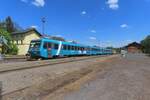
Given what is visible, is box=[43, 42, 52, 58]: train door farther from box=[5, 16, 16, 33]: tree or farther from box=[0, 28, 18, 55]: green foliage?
box=[5, 16, 16, 33]: tree

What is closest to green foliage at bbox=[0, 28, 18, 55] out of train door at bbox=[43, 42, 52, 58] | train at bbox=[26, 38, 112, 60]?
train at bbox=[26, 38, 112, 60]

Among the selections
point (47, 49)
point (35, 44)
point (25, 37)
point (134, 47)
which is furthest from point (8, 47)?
point (134, 47)

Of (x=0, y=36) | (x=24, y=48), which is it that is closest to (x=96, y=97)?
(x=0, y=36)

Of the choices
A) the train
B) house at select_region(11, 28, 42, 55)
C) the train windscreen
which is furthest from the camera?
house at select_region(11, 28, 42, 55)

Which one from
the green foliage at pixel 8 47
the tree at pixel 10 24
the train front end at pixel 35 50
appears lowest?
the train front end at pixel 35 50

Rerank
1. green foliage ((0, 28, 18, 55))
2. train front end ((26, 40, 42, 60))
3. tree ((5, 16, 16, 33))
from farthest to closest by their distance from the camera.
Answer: tree ((5, 16, 16, 33)) → green foliage ((0, 28, 18, 55)) → train front end ((26, 40, 42, 60))

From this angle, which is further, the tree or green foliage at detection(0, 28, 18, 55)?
the tree

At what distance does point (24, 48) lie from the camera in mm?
63062

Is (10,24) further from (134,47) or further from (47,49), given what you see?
(47,49)

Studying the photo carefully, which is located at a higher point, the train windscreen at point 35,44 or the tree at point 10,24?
the tree at point 10,24

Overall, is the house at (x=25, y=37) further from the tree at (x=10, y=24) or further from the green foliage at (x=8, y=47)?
the tree at (x=10, y=24)

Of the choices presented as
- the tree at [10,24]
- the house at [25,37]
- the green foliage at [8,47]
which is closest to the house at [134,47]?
the tree at [10,24]

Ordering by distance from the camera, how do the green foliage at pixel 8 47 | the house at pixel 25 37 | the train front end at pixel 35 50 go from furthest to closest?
the house at pixel 25 37
the green foliage at pixel 8 47
the train front end at pixel 35 50

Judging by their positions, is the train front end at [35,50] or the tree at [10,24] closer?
the train front end at [35,50]
